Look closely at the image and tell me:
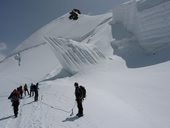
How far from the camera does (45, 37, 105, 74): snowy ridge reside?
40656 millimetres

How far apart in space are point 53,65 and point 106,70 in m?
26.9

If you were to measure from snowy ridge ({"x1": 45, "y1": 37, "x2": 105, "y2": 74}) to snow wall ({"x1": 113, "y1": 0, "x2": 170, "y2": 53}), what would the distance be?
7.72 meters

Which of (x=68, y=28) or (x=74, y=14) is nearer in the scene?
(x=68, y=28)

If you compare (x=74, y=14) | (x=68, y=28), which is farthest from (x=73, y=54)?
(x=74, y=14)

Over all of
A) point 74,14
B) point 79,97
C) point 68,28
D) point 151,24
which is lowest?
point 79,97

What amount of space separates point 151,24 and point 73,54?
537 inches

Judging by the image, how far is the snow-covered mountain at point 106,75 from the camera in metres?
15.0

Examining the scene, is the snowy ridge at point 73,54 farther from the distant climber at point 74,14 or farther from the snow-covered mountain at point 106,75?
the distant climber at point 74,14

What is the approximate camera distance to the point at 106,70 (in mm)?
38062

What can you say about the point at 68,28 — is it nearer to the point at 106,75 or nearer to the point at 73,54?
the point at 73,54

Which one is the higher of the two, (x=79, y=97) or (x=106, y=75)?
(x=106, y=75)

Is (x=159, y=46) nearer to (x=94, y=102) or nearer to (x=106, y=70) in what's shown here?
(x=106, y=70)

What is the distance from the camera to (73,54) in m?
42.1

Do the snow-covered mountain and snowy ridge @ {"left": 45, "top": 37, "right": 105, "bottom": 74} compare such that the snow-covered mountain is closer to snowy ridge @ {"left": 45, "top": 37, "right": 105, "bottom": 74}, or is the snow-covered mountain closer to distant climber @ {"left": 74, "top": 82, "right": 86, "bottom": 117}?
snowy ridge @ {"left": 45, "top": 37, "right": 105, "bottom": 74}
